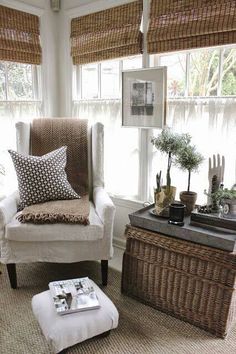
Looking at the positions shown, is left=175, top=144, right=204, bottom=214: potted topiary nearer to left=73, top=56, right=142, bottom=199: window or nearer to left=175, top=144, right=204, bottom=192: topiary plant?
left=175, top=144, right=204, bottom=192: topiary plant

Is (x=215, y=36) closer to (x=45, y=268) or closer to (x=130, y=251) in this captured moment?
(x=130, y=251)

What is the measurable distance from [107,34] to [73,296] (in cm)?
199

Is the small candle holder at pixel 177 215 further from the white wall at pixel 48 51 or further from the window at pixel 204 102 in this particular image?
the white wall at pixel 48 51

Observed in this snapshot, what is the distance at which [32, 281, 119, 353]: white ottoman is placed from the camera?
1.41 metres

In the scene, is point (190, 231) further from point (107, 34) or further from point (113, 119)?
point (107, 34)

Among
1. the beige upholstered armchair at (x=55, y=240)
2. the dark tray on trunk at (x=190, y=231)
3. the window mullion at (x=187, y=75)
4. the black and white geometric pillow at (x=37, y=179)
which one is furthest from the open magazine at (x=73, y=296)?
the window mullion at (x=187, y=75)

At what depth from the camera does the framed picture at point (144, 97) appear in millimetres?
2244

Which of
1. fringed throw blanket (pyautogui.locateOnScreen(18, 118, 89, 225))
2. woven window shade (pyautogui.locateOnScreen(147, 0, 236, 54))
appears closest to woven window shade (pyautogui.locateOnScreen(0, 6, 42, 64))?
fringed throw blanket (pyautogui.locateOnScreen(18, 118, 89, 225))

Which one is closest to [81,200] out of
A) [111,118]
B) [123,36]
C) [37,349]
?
[111,118]

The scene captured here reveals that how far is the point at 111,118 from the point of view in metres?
2.67

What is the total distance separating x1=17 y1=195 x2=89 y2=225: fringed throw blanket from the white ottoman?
50 centimetres

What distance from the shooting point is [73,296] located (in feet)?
5.09

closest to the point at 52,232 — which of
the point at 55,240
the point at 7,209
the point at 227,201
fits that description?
the point at 55,240

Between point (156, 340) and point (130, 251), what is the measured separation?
519mm
